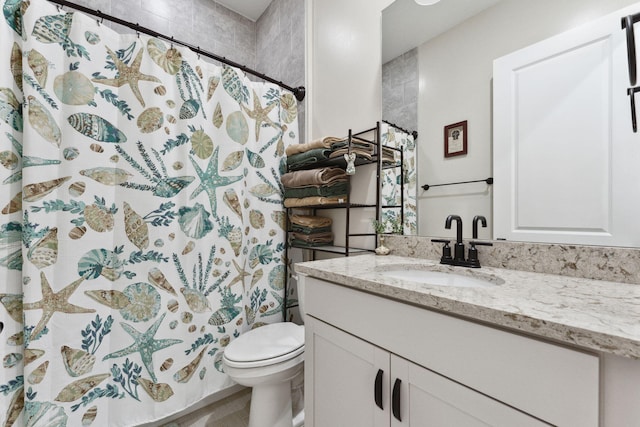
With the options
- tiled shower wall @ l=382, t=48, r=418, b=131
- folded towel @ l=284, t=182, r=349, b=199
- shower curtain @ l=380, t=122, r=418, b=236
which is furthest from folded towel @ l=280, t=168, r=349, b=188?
tiled shower wall @ l=382, t=48, r=418, b=131

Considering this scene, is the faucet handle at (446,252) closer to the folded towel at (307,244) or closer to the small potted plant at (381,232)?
the small potted plant at (381,232)

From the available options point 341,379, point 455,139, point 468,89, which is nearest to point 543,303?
point 341,379

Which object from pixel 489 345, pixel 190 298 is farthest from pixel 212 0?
pixel 489 345

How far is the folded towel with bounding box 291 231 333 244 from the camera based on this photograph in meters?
1.47

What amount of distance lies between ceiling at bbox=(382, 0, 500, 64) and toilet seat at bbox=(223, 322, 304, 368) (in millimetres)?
1420

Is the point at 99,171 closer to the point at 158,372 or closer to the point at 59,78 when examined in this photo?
the point at 59,78

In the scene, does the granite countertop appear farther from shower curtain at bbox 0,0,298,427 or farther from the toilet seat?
shower curtain at bbox 0,0,298,427

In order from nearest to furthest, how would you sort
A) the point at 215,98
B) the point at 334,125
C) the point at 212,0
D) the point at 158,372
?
the point at 158,372, the point at 215,98, the point at 334,125, the point at 212,0

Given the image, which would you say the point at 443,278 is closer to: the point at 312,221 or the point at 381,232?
the point at 381,232

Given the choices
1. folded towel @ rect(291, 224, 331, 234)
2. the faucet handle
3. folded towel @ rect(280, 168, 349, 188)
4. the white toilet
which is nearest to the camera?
the faucet handle

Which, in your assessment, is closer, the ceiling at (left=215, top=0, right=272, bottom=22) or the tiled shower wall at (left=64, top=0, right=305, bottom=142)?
the tiled shower wall at (left=64, top=0, right=305, bottom=142)

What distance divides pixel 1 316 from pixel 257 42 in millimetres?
2277

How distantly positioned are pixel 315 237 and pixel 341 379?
2.53 ft

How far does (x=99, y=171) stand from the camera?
1.09 metres
